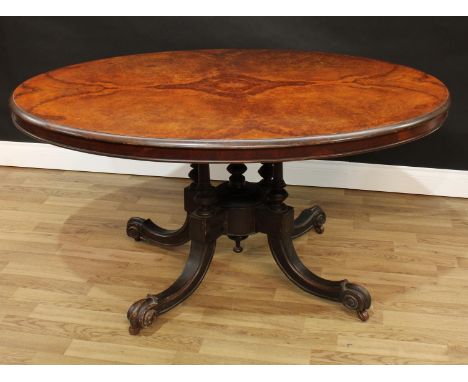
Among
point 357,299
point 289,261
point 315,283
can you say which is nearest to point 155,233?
point 289,261

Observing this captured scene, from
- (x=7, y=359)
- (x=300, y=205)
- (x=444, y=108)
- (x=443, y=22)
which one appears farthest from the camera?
(x=300, y=205)

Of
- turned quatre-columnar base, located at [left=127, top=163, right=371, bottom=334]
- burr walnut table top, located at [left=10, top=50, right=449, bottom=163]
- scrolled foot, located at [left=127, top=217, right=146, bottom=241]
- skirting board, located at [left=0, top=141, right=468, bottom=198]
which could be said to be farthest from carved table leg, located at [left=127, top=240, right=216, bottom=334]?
skirting board, located at [left=0, top=141, right=468, bottom=198]

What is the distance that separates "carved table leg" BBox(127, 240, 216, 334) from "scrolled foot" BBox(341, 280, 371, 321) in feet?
1.64

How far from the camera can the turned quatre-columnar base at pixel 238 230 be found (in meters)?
2.26

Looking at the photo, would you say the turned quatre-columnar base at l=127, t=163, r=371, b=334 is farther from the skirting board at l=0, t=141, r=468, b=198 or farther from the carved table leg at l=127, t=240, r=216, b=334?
the skirting board at l=0, t=141, r=468, b=198

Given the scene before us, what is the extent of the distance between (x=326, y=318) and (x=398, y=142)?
2.64 ft

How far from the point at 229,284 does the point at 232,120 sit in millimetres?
930

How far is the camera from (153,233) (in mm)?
2764

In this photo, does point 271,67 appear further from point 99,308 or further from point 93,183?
point 93,183

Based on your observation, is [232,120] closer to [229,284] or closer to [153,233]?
[229,284]

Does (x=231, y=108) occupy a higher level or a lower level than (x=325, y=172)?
higher

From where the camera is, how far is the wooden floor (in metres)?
2.15

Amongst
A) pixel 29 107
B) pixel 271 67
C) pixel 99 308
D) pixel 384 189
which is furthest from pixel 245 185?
pixel 384 189

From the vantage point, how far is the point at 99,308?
7.78ft
